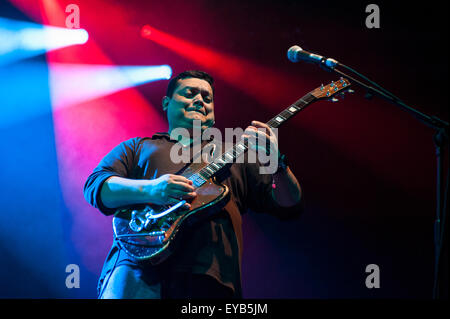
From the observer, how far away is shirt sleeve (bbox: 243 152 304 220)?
2248 mm

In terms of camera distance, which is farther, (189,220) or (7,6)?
(7,6)

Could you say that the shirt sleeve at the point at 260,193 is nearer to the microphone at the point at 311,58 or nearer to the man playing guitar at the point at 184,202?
the man playing guitar at the point at 184,202

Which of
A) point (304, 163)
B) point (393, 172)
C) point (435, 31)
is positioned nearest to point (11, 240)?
point (304, 163)

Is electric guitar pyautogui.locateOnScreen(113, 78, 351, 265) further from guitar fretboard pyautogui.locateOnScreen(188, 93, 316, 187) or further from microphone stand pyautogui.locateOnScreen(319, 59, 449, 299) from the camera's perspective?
microphone stand pyautogui.locateOnScreen(319, 59, 449, 299)

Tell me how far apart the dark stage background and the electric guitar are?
4.75 ft

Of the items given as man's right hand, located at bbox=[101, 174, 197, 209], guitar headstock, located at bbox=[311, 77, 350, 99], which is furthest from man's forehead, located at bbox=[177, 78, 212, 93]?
man's right hand, located at bbox=[101, 174, 197, 209]

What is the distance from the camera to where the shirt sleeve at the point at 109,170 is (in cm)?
210

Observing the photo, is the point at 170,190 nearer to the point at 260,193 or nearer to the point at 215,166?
the point at 215,166

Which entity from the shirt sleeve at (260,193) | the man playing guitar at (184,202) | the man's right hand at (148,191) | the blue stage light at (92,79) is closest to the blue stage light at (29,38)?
the blue stage light at (92,79)

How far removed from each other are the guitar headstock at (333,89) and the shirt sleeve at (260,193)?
0.57 metres

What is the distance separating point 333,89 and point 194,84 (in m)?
0.91
